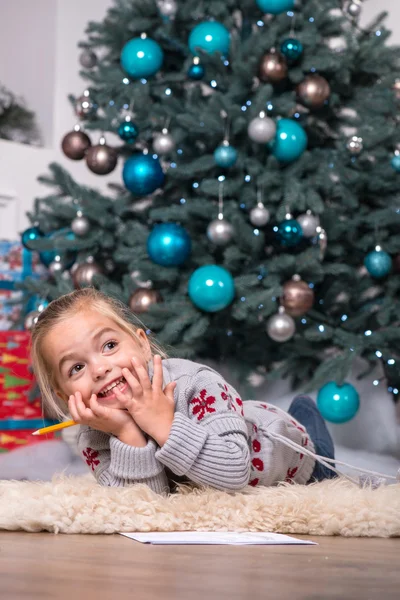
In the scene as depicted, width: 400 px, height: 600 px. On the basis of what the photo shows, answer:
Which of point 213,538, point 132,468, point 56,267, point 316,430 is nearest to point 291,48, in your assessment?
point 56,267

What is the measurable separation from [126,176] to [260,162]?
402 millimetres

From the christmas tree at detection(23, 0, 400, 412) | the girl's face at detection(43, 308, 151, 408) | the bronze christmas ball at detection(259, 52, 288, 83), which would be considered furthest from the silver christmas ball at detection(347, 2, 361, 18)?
the girl's face at detection(43, 308, 151, 408)

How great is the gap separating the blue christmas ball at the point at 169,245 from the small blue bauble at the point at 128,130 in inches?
12.2

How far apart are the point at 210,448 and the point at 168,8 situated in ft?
5.82

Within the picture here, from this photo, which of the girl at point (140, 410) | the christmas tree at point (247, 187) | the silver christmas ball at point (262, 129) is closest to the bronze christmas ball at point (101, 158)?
the christmas tree at point (247, 187)

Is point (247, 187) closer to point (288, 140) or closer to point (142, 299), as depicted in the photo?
point (288, 140)

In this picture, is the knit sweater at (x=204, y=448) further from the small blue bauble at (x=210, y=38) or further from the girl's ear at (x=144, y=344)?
the small blue bauble at (x=210, y=38)

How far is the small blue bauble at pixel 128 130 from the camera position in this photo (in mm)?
2646

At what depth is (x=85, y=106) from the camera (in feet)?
9.18

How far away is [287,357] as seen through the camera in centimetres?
273

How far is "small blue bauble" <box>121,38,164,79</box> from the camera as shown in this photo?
265cm

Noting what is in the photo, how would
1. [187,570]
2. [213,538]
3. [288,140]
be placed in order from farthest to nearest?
[288,140] < [213,538] < [187,570]

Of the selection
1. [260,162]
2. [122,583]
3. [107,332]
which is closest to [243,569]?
[122,583]

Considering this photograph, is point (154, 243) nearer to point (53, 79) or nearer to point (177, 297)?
point (177, 297)
